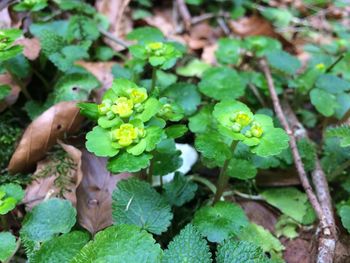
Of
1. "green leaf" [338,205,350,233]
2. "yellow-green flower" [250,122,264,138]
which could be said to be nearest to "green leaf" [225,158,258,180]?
"yellow-green flower" [250,122,264,138]

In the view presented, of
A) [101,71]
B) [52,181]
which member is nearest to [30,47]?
[101,71]

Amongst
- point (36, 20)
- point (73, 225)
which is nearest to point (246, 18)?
point (36, 20)

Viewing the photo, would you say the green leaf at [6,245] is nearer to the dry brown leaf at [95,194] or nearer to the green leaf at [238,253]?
the dry brown leaf at [95,194]

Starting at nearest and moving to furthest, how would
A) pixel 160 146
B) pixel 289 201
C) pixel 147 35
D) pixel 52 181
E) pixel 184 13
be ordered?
pixel 160 146
pixel 52 181
pixel 289 201
pixel 147 35
pixel 184 13

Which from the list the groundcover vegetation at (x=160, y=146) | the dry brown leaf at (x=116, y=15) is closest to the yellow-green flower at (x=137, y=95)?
the groundcover vegetation at (x=160, y=146)

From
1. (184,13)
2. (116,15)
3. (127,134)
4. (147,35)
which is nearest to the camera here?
(127,134)

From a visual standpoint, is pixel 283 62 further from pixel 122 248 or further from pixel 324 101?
pixel 122 248
